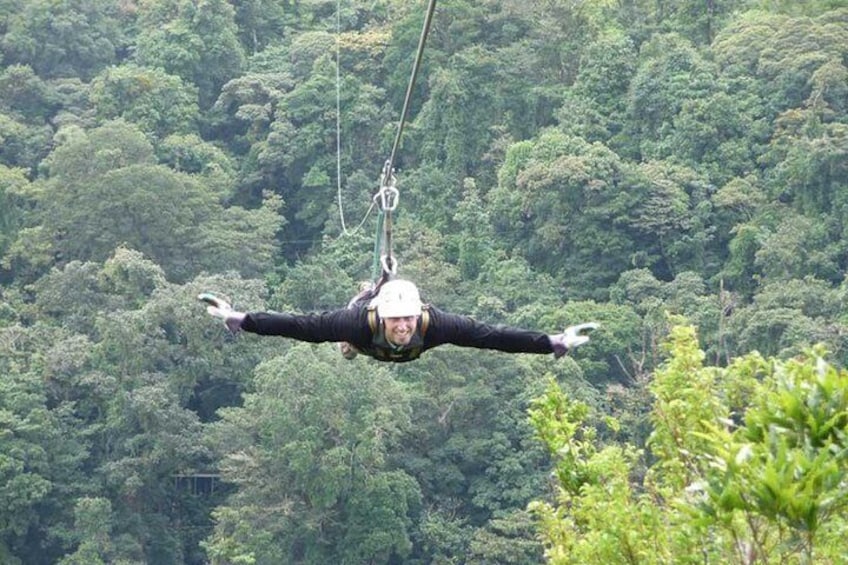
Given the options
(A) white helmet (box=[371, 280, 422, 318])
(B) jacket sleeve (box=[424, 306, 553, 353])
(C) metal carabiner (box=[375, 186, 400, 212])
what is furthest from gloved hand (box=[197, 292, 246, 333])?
(C) metal carabiner (box=[375, 186, 400, 212])

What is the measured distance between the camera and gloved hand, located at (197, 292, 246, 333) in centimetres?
585

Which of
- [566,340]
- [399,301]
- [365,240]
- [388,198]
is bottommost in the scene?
[365,240]

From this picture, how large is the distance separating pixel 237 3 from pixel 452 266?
9878mm

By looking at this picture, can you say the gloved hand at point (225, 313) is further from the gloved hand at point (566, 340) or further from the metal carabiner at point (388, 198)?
the metal carabiner at point (388, 198)

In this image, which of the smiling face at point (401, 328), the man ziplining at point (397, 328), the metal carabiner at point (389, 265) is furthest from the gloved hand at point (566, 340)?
the metal carabiner at point (389, 265)

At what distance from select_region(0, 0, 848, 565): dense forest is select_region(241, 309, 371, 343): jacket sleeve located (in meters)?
13.7

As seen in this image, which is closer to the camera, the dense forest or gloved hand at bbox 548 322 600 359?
gloved hand at bbox 548 322 600 359

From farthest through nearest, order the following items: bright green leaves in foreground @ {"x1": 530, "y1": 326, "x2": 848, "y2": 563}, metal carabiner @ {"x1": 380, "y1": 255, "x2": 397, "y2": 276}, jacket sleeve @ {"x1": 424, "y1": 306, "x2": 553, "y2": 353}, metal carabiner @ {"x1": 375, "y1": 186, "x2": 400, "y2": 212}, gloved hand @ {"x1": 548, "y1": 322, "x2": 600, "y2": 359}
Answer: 1. metal carabiner @ {"x1": 375, "y1": 186, "x2": 400, "y2": 212}
2. metal carabiner @ {"x1": 380, "y1": 255, "x2": 397, "y2": 276}
3. jacket sleeve @ {"x1": 424, "y1": 306, "x2": 553, "y2": 353}
4. gloved hand @ {"x1": 548, "y1": 322, "x2": 600, "y2": 359}
5. bright green leaves in foreground @ {"x1": 530, "y1": 326, "x2": 848, "y2": 563}

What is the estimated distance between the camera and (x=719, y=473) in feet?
19.3

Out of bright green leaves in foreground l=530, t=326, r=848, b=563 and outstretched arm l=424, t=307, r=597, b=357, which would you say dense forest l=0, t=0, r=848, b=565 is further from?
outstretched arm l=424, t=307, r=597, b=357

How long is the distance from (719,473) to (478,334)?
0.91 meters

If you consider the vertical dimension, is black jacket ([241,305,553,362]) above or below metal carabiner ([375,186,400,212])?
below

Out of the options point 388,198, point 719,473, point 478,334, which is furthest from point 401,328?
point 388,198

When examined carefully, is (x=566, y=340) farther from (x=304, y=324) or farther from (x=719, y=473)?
(x=304, y=324)
